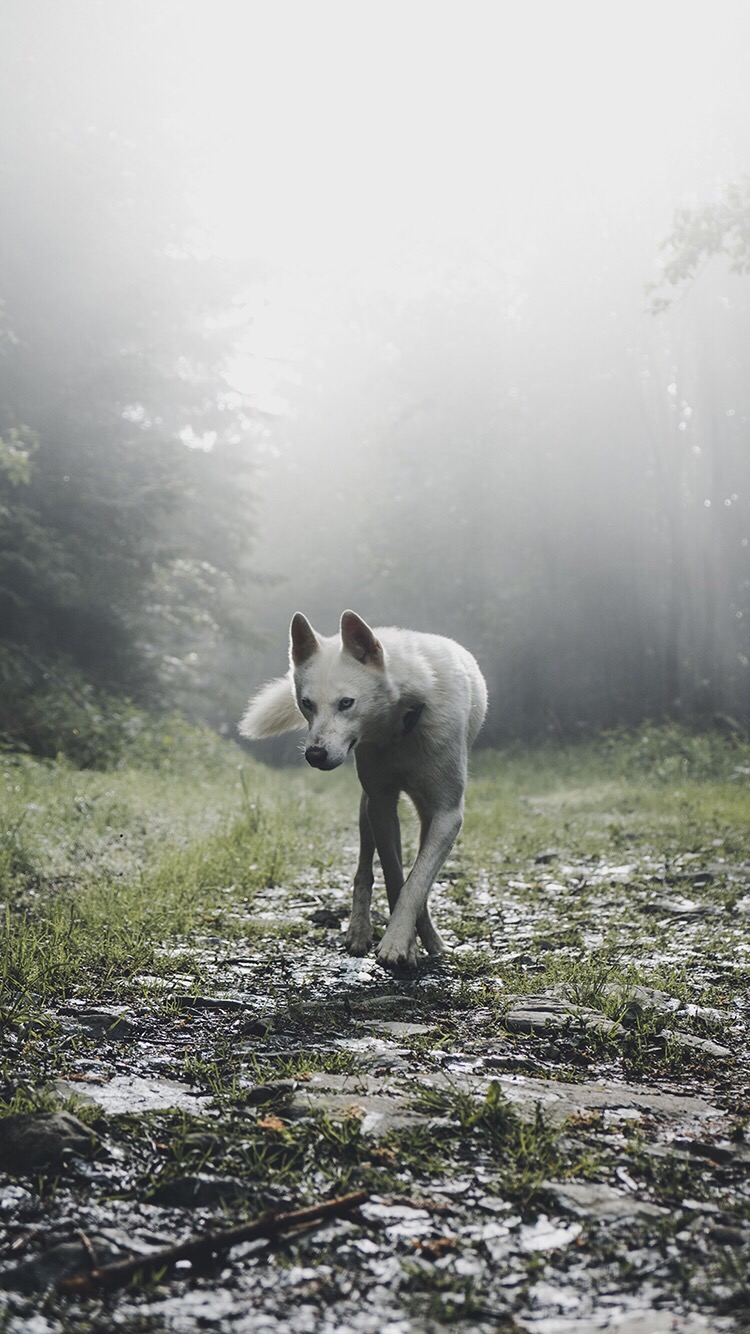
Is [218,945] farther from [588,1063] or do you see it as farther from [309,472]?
[309,472]

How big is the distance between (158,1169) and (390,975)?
2107 mm

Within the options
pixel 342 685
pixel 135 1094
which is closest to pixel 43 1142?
pixel 135 1094

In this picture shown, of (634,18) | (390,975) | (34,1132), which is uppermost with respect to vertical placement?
(634,18)

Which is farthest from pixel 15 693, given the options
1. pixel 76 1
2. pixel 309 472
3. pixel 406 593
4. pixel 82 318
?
pixel 309 472

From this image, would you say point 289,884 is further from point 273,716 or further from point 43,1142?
point 43,1142

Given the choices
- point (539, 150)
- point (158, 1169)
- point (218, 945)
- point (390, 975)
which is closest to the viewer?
point (158, 1169)

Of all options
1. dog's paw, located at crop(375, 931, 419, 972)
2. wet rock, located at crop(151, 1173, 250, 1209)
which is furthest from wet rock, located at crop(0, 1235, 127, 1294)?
dog's paw, located at crop(375, 931, 419, 972)

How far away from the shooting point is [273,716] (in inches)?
214

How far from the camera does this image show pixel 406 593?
2970 centimetres

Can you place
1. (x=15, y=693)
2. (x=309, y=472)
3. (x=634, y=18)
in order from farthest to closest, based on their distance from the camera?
1. (x=309, y=472)
2. (x=634, y=18)
3. (x=15, y=693)

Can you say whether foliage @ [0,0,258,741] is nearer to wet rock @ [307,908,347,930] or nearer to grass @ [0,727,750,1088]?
grass @ [0,727,750,1088]

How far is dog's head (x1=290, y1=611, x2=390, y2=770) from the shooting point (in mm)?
4523

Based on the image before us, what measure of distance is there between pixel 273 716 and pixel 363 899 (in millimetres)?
1116

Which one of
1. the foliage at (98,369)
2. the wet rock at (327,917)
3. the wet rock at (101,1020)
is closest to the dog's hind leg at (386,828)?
the wet rock at (327,917)
